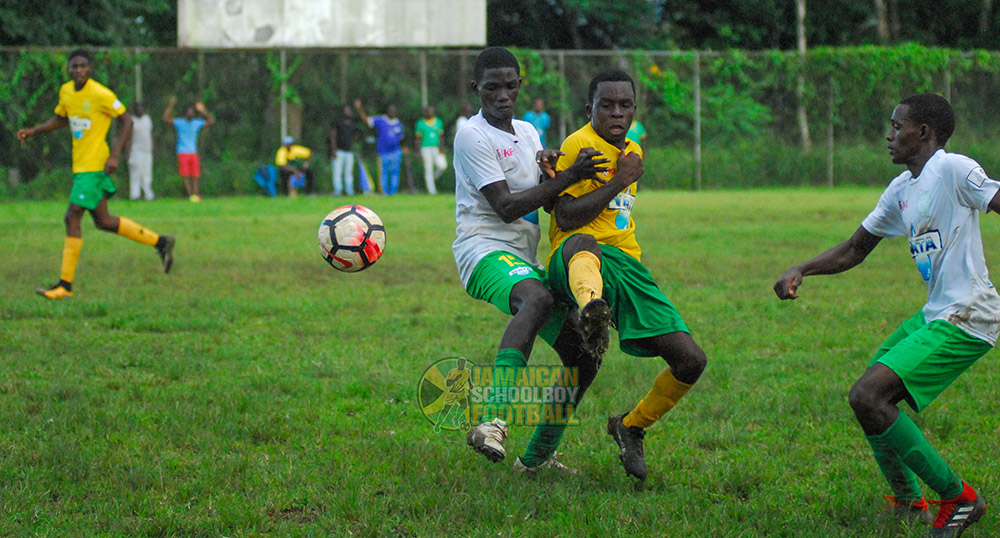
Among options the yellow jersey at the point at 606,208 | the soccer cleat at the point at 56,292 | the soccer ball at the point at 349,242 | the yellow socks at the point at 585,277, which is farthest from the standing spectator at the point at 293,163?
the yellow socks at the point at 585,277

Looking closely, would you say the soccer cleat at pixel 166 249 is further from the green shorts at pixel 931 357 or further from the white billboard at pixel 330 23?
the white billboard at pixel 330 23

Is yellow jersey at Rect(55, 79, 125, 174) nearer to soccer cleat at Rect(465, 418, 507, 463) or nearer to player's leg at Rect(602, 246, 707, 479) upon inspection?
player's leg at Rect(602, 246, 707, 479)

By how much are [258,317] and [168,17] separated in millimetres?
29939

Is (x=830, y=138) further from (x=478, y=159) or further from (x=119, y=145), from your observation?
(x=478, y=159)

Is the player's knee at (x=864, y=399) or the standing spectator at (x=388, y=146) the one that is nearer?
the player's knee at (x=864, y=399)

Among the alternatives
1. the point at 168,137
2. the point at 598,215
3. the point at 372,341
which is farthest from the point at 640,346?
the point at 168,137

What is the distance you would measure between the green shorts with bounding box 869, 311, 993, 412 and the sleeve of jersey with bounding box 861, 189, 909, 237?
0.50 m

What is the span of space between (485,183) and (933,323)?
189cm

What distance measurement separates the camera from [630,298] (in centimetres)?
436

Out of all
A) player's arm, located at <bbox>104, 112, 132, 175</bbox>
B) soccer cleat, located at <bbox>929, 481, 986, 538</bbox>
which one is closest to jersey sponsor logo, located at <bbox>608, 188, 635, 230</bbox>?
soccer cleat, located at <bbox>929, 481, 986, 538</bbox>

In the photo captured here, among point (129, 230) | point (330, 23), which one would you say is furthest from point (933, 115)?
point (330, 23)

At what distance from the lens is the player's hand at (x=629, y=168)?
4.36 metres

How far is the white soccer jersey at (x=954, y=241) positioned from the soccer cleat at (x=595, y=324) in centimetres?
124

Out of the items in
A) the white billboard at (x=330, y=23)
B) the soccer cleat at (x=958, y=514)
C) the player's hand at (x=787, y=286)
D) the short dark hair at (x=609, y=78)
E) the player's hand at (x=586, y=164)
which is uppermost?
the white billboard at (x=330, y=23)
